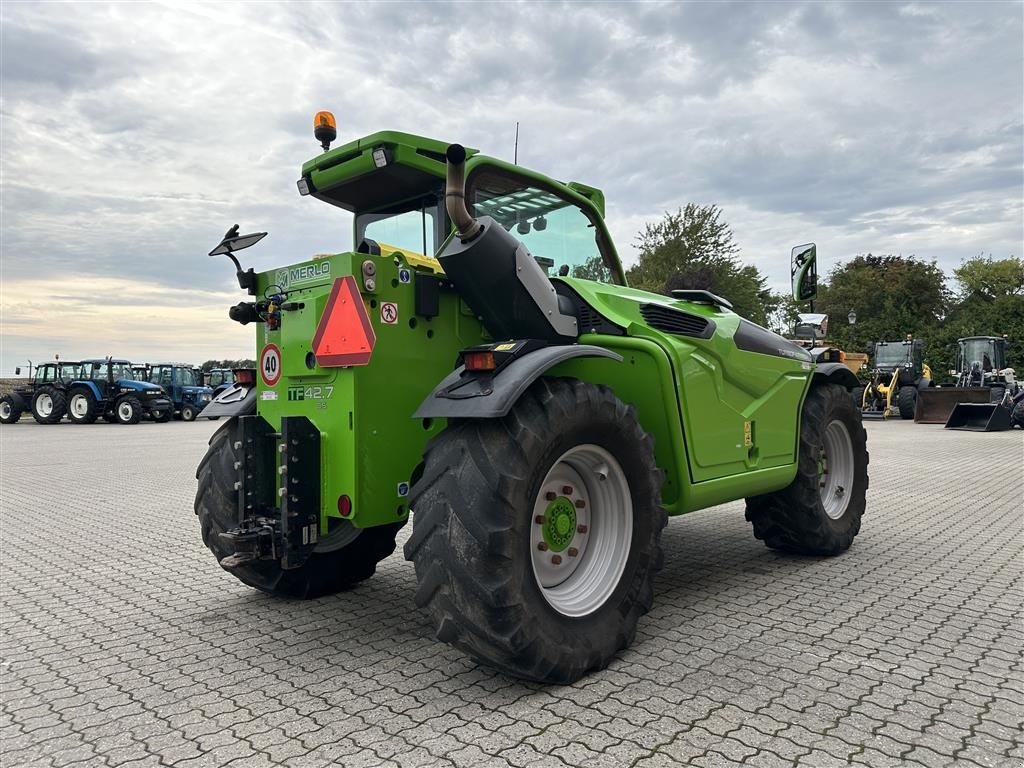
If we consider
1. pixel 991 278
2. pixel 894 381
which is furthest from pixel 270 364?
pixel 991 278

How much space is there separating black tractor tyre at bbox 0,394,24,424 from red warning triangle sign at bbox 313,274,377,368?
2810cm

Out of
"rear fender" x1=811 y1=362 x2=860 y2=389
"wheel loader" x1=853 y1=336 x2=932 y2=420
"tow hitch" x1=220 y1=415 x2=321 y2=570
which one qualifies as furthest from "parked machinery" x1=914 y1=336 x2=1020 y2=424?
"tow hitch" x1=220 y1=415 x2=321 y2=570

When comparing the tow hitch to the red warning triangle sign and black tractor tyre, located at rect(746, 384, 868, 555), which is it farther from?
black tractor tyre, located at rect(746, 384, 868, 555)

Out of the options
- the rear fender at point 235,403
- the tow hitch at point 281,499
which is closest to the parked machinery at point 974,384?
the rear fender at point 235,403

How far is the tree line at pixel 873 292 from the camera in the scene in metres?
28.2

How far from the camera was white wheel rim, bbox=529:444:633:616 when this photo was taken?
10.7 ft

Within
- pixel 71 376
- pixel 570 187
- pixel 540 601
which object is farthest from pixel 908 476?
pixel 71 376

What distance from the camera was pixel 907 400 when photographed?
22.8 meters

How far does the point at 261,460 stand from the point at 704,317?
104 inches

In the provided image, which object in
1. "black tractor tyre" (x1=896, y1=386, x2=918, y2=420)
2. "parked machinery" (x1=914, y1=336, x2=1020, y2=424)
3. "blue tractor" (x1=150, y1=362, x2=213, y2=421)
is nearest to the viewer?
"parked machinery" (x1=914, y1=336, x2=1020, y2=424)

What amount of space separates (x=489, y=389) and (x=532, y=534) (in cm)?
69


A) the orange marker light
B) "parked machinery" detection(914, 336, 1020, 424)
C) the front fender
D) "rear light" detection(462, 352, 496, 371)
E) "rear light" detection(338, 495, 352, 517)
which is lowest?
"parked machinery" detection(914, 336, 1020, 424)

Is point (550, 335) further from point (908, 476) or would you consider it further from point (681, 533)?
point (908, 476)

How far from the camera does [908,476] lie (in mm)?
9742
